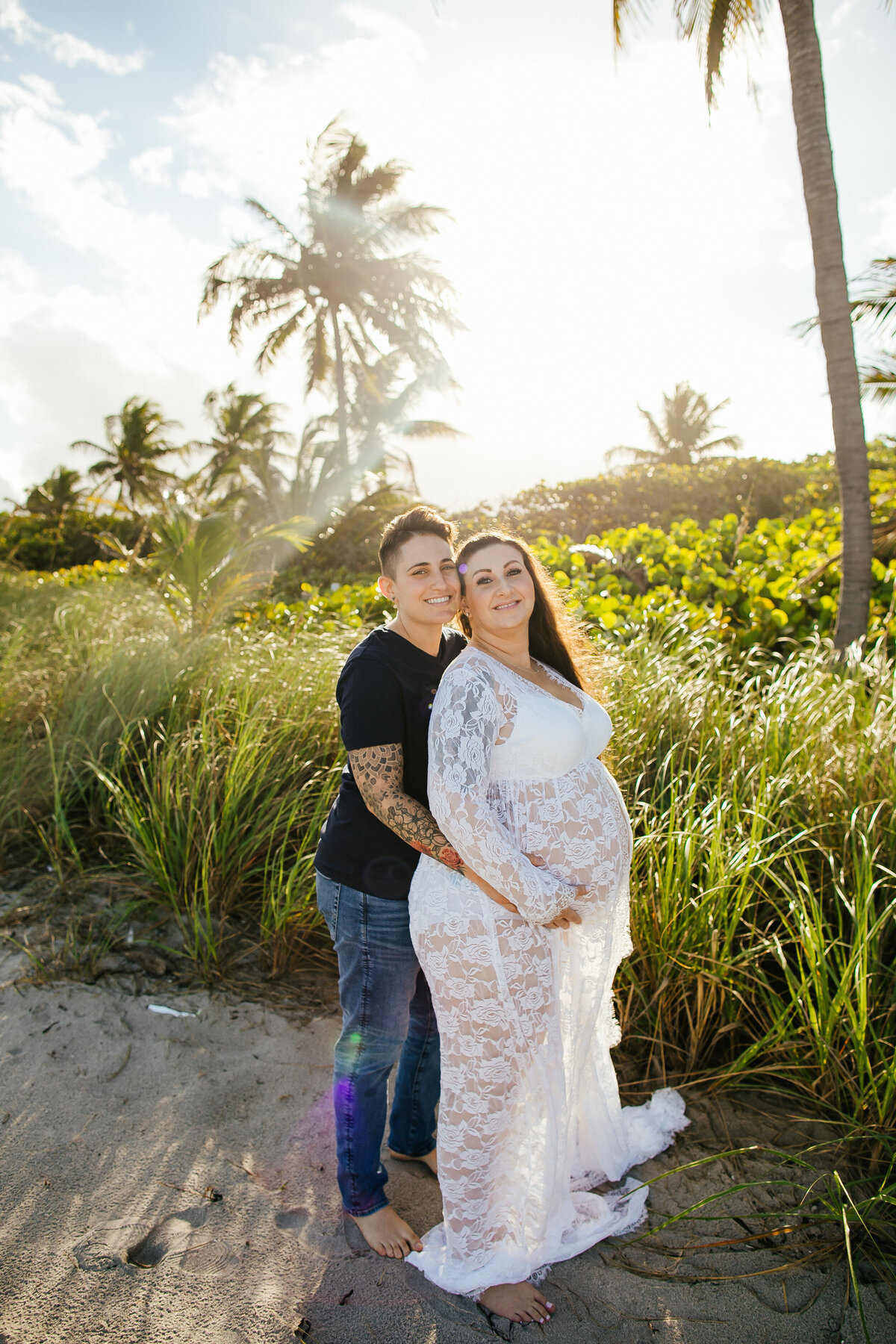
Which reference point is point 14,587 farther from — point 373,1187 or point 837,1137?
point 837,1137

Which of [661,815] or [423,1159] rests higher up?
[661,815]

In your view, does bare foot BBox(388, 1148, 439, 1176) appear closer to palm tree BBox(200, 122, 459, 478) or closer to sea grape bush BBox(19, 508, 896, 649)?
sea grape bush BBox(19, 508, 896, 649)

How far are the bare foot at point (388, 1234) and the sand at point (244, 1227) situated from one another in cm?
4

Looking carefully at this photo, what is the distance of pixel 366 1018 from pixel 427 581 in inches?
50.6

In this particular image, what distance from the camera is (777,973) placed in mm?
2906

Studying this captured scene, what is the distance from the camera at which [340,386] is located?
19484 mm

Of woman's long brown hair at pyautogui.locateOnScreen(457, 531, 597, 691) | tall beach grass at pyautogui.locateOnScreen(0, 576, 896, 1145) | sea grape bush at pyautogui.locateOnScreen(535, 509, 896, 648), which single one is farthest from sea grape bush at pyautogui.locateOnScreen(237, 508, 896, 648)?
woman's long brown hair at pyautogui.locateOnScreen(457, 531, 597, 691)

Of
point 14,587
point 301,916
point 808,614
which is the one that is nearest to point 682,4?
point 808,614

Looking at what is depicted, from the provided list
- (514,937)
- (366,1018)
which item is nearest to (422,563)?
(514,937)

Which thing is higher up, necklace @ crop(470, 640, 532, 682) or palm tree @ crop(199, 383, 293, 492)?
palm tree @ crop(199, 383, 293, 492)

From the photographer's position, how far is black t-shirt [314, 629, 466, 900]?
190 cm

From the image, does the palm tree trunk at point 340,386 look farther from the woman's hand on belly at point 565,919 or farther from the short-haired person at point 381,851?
the woman's hand on belly at point 565,919

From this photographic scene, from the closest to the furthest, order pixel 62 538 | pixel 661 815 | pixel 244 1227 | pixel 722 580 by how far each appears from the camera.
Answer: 1. pixel 244 1227
2. pixel 661 815
3. pixel 722 580
4. pixel 62 538

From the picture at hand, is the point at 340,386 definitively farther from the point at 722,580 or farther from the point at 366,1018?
the point at 366,1018
